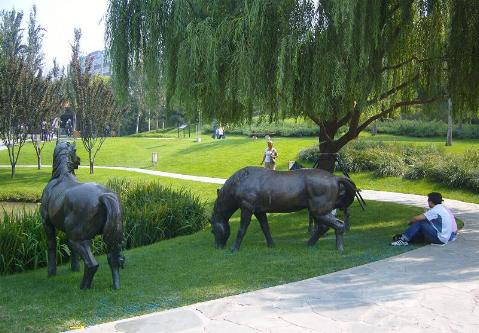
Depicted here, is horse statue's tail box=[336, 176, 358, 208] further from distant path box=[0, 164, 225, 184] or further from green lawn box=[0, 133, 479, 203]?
distant path box=[0, 164, 225, 184]

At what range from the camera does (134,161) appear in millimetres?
27734

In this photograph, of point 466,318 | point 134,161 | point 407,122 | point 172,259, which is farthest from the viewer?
point 407,122

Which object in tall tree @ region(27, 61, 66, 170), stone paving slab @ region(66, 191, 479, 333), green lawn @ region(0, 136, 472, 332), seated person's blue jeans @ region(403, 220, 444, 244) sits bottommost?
green lawn @ region(0, 136, 472, 332)

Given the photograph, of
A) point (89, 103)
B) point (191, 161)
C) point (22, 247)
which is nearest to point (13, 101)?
point (89, 103)

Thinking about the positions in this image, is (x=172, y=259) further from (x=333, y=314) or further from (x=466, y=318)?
(x=466, y=318)

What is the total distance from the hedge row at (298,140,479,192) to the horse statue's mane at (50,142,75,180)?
14.1 meters

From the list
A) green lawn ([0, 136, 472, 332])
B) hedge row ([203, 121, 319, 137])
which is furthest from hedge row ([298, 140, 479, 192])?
hedge row ([203, 121, 319, 137])

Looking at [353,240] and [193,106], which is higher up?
[193,106]

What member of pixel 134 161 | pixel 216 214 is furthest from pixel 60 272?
pixel 134 161

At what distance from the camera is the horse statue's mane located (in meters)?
6.87

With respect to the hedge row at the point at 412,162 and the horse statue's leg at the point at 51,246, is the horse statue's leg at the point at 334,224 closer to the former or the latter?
the horse statue's leg at the point at 51,246

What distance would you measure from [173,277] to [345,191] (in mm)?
3407

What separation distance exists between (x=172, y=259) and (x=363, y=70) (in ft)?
14.8

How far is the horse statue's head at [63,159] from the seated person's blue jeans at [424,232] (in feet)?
18.2
